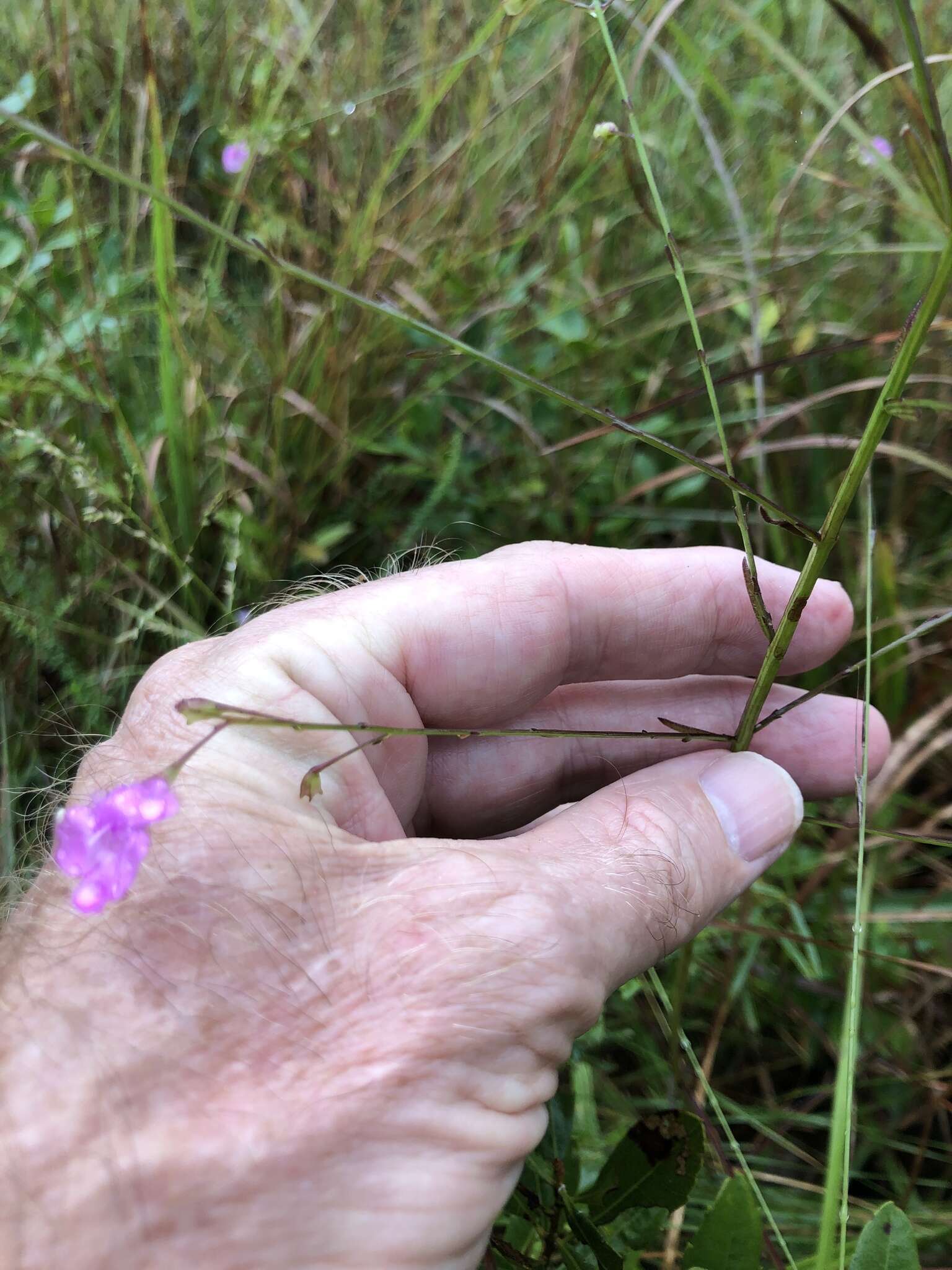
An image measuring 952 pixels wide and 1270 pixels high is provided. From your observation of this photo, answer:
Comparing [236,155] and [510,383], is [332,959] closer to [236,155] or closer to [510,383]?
[510,383]

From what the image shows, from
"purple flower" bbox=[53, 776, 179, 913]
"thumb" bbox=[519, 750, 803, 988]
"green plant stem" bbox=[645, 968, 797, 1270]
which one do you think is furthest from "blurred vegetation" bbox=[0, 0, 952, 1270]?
"purple flower" bbox=[53, 776, 179, 913]

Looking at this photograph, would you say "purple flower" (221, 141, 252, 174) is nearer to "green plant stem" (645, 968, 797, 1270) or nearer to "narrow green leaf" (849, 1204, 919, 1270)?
"green plant stem" (645, 968, 797, 1270)

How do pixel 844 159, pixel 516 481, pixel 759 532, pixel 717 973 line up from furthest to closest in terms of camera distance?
1. pixel 844 159
2. pixel 516 481
3. pixel 759 532
4. pixel 717 973

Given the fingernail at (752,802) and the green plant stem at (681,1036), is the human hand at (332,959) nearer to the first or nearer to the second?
the fingernail at (752,802)

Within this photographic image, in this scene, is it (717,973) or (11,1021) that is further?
(717,973)

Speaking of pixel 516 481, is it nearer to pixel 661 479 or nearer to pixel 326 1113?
pixel 661 479

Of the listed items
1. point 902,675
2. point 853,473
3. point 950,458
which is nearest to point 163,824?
Answer: point 853,473

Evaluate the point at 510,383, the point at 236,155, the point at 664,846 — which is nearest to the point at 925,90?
the point at 664,846
